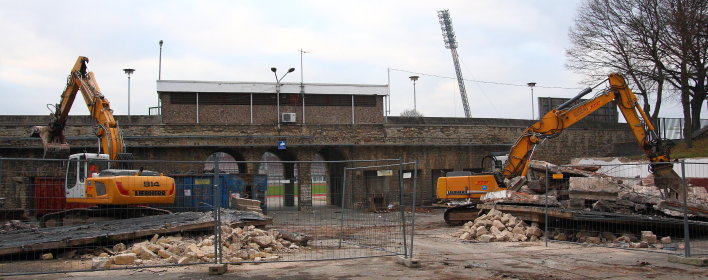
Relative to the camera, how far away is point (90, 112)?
61.3ft

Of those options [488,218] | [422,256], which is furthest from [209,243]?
[488,218]

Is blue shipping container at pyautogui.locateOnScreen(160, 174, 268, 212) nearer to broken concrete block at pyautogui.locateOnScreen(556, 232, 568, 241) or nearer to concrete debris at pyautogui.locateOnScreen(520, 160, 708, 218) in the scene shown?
broken concrete block at pyautogui.locateOnScreen(556, 232, 568, 241)

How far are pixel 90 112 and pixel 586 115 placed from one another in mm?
15419

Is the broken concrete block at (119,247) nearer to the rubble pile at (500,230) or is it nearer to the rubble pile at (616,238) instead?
the rubble pile at (500,230)

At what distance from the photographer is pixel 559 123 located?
1892 cm

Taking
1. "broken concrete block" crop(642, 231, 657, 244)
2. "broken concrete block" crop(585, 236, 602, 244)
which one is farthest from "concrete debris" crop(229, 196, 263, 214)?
"broken concrete block" crop(642, 231, 657, 244)

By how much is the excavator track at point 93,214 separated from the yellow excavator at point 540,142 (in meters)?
8.93

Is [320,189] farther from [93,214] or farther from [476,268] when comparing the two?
[93,214]

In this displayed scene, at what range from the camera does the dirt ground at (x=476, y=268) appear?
8.72 metres

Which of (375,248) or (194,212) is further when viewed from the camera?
(194,212)

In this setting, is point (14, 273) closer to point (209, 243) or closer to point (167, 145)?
point (209, 243)

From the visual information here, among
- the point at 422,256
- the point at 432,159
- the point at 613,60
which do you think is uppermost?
the point at 613,60

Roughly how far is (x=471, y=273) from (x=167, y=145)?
69.4 feet

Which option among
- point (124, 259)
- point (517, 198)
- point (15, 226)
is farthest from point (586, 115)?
point (15, 226)
